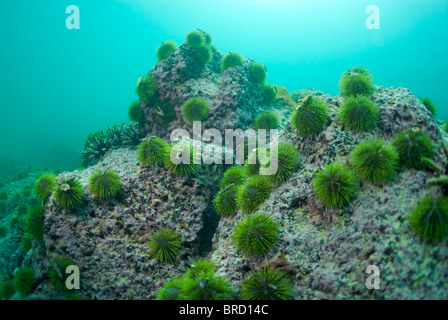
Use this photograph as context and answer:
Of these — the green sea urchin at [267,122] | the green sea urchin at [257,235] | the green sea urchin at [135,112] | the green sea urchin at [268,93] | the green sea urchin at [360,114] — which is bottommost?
the green sea urchin at [257,235]

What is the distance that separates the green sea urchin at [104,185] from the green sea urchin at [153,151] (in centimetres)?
89

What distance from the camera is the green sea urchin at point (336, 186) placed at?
3541mm

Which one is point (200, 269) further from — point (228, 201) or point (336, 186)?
point (336, 186)

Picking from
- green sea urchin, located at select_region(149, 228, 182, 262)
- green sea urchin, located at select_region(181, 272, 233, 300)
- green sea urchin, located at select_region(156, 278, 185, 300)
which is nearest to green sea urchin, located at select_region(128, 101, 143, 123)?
green sea urchin, located at select_region(149, 228, 182, 262)

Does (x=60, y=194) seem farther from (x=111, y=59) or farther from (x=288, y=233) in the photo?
(x=111, y=59)

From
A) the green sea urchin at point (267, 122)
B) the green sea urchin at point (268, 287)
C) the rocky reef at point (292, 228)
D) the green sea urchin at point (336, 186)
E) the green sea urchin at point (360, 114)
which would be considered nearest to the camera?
the rocky reef at point (292, 228)

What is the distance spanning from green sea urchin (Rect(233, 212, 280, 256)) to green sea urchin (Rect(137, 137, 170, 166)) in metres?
2.94

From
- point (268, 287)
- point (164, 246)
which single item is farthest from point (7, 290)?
point (268, 287)

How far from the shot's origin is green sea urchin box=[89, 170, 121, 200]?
534 cm

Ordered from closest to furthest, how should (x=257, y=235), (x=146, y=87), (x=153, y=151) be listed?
(x=257, y=235) → (x=153, y=151) → (x=146, y=87)

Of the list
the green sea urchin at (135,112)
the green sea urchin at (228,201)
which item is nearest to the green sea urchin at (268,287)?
the green sea urchin at (228,201)

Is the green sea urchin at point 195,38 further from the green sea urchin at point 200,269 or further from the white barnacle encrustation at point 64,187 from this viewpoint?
the green sea urchin at point 200,269

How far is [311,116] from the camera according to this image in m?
4.65

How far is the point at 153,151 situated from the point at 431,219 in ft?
17.5
